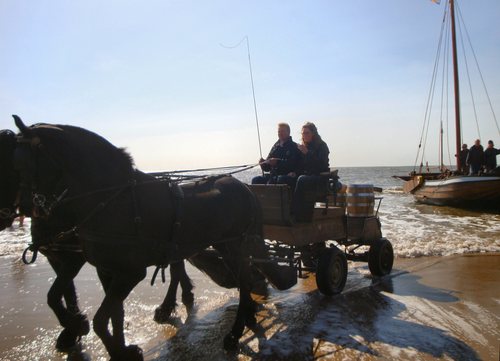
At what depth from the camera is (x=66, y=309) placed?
4.94 m

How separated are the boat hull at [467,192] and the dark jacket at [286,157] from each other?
1757cm

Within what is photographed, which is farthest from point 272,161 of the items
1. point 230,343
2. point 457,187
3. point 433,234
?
point 457,187

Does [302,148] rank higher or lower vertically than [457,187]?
higher

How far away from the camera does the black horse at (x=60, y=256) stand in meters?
3.54

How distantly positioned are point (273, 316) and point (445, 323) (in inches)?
87.6

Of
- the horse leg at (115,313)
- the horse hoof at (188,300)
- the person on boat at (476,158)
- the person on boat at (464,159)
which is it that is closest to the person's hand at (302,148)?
the horse hoof at (188,300)

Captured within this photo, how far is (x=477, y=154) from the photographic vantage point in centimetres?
2133

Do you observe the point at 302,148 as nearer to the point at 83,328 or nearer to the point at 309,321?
the point at 309,321

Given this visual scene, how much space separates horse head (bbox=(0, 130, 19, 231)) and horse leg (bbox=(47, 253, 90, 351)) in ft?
5.02

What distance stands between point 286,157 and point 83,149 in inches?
147

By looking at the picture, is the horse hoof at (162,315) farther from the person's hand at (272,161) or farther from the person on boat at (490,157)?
the person on boat at (490,157)

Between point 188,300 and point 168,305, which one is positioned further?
point 188,300

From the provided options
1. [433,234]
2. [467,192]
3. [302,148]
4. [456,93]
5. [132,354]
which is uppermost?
[456,93]

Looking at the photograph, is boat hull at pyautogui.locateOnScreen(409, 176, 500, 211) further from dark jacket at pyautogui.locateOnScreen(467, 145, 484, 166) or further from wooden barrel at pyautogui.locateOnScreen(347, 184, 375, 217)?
wooden barrel at pyautogui.locateOnScreen(347, 184, 375, 217)
